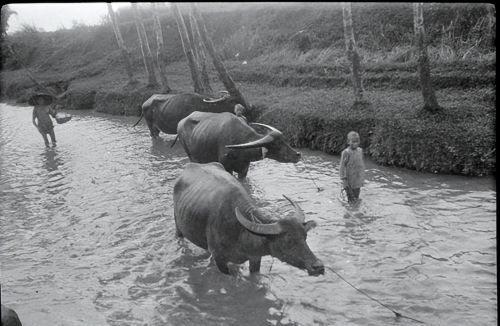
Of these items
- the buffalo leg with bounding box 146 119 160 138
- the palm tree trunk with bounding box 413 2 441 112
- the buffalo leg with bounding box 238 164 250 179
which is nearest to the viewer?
the buffalo leg with bounding box 238 164 250 179

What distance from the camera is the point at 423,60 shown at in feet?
33.7

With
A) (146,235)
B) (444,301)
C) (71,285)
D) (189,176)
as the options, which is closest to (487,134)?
(444,301)

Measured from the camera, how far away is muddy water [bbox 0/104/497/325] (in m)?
5.60

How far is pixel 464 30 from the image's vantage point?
17.2 m

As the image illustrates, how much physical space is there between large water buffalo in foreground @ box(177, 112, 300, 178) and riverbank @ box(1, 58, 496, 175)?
2.91 meters

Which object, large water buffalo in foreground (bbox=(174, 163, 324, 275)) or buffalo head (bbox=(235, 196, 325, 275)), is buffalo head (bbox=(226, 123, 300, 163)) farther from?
buffalo head (bbox=(235, 196, 325, 275))

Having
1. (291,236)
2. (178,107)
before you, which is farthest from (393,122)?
(178,107)

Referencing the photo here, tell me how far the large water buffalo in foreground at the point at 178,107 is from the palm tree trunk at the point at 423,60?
228 inches

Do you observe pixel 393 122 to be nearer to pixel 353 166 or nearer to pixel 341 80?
pixel 353 166

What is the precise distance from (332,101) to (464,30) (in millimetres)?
7460

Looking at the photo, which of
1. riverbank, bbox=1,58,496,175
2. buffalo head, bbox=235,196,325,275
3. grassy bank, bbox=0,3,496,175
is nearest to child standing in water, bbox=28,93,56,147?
grassy bank, bbox=0,3,496,175

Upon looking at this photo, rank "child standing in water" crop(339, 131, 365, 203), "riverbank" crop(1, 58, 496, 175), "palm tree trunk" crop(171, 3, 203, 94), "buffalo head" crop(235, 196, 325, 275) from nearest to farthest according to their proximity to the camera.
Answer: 1. "buffalo head" crop(235, 196, 325, 275)
2. "child standing in water" crop(339, 131, 365, 203)
3. "riverbank" crop(1, 58, 496, 175)
4. "palm tree trunk" crop(171, 3, 203, 94)

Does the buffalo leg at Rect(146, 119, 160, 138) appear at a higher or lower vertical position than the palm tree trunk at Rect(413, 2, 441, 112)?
lower

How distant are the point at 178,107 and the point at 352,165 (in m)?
7.68
